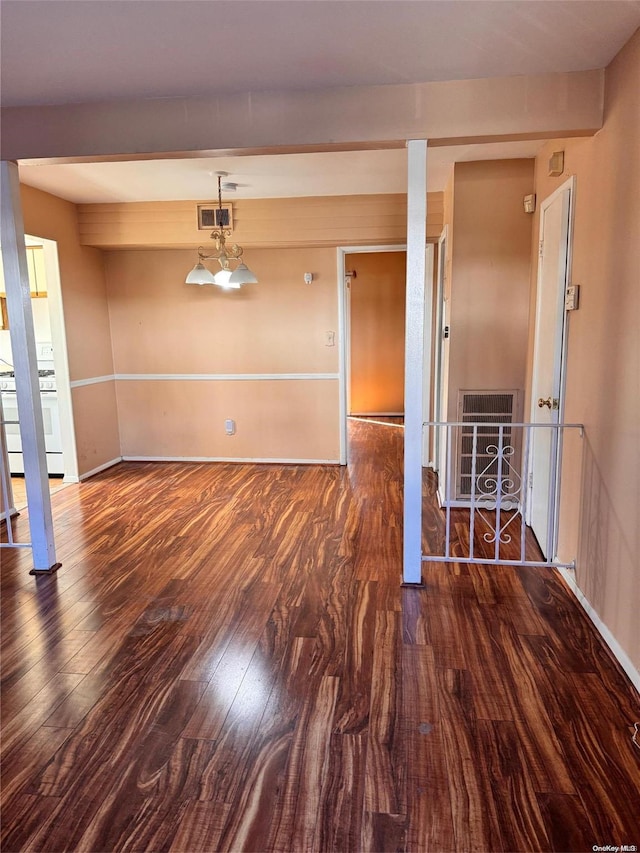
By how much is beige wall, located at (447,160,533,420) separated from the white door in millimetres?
303

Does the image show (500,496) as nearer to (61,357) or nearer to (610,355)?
(610,355)

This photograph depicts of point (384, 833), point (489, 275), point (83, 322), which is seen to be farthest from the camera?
point (83, 322)

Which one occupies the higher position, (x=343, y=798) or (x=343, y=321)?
(x=343, y=321)

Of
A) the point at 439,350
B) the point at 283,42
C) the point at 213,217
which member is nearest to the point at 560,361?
the point at 439,350

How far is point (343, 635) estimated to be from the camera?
96.2 inches

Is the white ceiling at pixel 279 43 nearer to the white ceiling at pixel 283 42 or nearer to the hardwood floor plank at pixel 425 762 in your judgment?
the white ceiling at pixel 283 42

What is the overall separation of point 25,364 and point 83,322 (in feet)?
7.40

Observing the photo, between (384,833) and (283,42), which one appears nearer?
(384,833)

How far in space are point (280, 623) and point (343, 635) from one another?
0.32 metres

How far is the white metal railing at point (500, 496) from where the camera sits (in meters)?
2.89

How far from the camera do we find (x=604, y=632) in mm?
2365

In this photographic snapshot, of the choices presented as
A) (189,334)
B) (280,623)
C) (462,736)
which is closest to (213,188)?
(189,334)

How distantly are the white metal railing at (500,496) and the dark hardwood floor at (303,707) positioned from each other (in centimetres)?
21

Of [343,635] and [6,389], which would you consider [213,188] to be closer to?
[6,389]
